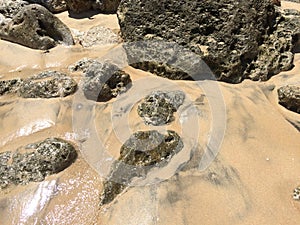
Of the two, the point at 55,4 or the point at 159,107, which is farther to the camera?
the point at 55,4

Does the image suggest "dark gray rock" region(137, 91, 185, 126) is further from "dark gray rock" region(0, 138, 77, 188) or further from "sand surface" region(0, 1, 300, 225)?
"dark gray rock" region(0, 138, 77, 188)

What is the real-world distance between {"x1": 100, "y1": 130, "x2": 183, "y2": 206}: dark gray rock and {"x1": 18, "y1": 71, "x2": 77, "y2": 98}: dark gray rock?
4.08ft

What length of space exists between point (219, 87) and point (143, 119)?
1098mm

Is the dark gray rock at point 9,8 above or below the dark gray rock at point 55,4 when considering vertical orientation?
above

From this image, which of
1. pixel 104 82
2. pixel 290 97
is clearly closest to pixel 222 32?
pixel 290 97

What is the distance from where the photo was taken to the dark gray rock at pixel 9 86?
13.4 ft

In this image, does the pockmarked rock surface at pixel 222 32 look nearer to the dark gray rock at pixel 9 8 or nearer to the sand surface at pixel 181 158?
the sand surface at pixel 181 158

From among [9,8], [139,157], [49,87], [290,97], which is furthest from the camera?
[9,8]

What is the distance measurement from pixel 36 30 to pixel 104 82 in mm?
2087

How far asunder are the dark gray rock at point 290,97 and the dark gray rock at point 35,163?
232cm

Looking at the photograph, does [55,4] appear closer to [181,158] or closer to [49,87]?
[49,87]

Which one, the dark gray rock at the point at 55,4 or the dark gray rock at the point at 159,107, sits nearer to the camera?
the dark gray rock at the point at 159,107

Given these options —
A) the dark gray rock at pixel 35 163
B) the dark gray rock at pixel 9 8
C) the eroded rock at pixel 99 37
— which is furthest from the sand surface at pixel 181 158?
the dark gray rock at pixel 9 8

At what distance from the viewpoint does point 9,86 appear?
4141 millimetres
